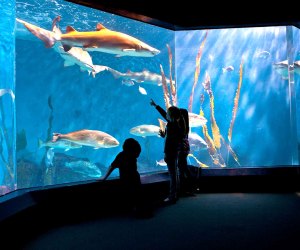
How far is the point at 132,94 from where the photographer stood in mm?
16422

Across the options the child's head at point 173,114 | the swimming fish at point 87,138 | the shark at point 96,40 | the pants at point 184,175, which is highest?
the shark at point 96,40

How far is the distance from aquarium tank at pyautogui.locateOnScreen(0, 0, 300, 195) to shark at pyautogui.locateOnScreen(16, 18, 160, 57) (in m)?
2.01

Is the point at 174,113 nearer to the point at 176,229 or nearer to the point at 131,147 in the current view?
the point at 131,147

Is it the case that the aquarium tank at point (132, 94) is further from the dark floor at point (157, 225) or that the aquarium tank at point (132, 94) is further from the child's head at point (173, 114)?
the dark floor at point (157, 225)

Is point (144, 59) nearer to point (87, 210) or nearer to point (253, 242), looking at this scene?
point (87, 210)

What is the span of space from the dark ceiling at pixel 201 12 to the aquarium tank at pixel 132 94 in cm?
139

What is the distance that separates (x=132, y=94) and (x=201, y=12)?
11.0m

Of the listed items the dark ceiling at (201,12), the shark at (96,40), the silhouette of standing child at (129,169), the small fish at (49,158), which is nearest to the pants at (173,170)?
the silhouette of standing child at (129,169)

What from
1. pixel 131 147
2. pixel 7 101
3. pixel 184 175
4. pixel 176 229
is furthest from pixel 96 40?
pixel 7 101

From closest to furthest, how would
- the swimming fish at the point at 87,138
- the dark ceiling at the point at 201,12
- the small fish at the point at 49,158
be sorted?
the dark ceiling at the point at 201,12, the swimming fish at the point at 87,138, the small fish at the point at 49,158

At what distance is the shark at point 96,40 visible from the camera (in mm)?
4445

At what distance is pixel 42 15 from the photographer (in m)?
11.3

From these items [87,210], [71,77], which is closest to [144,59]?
[71,77]

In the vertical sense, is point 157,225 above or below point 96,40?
below
